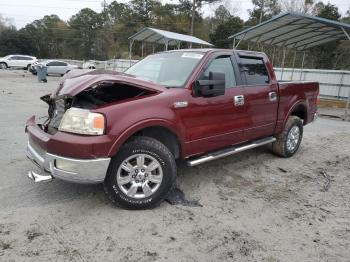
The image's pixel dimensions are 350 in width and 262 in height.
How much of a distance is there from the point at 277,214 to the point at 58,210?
2.50m

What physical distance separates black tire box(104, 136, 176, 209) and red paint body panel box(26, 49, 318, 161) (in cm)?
14

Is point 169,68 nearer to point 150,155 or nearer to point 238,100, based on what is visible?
point 238,100

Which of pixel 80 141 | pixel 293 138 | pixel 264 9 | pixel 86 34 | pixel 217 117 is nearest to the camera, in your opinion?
pixel 80 141

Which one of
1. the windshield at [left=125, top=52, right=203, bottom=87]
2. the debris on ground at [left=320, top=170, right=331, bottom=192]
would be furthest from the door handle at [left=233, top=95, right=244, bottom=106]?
the debris on ground at [left=320, top=170, right=331, bottom=192]

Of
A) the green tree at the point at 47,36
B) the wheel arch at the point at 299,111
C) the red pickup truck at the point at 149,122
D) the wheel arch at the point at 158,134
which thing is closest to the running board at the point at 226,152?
the red pickup truck at the point at 149,122

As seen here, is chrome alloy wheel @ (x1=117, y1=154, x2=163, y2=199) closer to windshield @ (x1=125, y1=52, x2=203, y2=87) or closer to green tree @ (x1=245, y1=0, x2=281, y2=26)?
windshield @ (x1=125, y1=52, x2=203, y2=87)

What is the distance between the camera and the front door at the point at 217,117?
14.2ft

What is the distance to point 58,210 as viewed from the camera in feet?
12.5

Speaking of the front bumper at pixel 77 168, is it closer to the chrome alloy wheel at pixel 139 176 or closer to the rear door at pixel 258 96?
the chrome alloy wheel at pixel 139 176

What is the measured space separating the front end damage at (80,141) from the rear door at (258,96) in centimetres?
187

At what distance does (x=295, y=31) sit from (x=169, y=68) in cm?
1329

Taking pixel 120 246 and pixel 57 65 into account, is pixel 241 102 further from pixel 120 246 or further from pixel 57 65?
pixel 57 65

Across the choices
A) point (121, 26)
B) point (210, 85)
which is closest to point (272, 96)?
point (210, 85)

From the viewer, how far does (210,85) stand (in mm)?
4254
